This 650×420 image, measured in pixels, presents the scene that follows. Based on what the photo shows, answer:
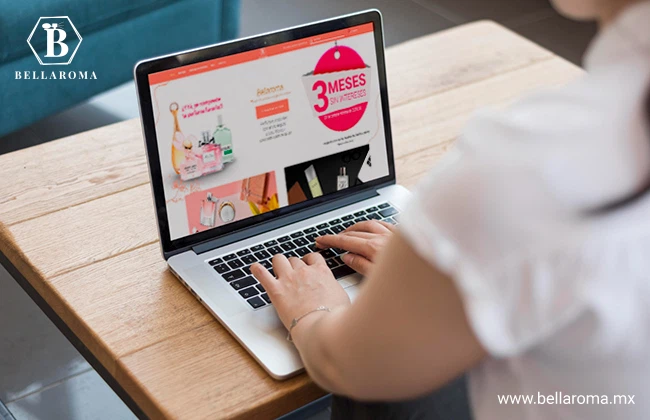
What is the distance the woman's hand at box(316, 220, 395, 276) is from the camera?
38.8 inches

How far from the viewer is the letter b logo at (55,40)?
7.07ft

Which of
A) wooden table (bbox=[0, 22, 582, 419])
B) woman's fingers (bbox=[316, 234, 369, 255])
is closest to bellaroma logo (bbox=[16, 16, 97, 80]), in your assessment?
wooden table (bbox=[0, 22, 582, 419])

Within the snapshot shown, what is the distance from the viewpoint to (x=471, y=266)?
1.78 ft

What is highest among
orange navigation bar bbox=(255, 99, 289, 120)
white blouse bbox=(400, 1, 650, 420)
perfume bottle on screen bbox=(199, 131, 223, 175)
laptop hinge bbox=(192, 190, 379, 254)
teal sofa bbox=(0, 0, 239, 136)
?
white blouse bbox=(400, 1, 650, 420)

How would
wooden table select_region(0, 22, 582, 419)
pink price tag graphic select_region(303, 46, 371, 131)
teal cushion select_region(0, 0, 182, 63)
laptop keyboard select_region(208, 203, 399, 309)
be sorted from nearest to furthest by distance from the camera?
wooden table select_region(0, 22, 582, 419), laptop keyboard select_region(208, 203, 399, 309), pink price tag graphic select_region(303, 46, 371, 131), teal cushion select_region(0, 0, 182, 63)

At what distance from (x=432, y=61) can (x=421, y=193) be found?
100cm

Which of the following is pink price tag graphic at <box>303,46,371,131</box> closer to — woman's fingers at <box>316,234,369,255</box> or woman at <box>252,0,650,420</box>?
woman's fingers at <box>316,234,369,255</box>

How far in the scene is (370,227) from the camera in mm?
1027

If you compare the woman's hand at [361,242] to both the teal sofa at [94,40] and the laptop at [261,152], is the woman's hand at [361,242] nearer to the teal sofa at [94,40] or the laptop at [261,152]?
the laptop at [261,152]

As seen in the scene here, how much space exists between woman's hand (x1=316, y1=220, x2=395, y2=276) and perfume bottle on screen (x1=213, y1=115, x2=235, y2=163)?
0.16 m

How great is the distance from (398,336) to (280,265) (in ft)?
1.15

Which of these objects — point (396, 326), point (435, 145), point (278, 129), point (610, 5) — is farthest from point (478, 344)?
point (435, 145)

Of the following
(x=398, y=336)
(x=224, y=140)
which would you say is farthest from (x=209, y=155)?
(x=398, y=336)

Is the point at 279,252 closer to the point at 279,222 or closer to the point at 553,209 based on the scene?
the point at 279,222
